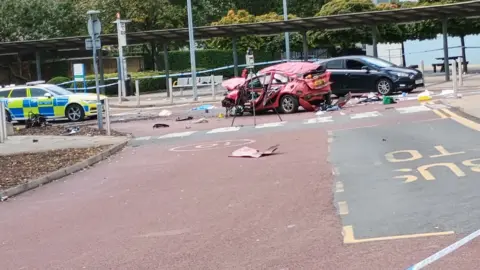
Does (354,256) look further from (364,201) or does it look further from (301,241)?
(364,201)

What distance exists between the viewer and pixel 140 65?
5669 centimetres

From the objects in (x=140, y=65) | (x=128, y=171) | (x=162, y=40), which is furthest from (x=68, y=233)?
(x=140, y=65)

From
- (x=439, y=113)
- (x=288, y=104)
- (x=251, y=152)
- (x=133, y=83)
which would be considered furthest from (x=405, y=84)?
(x=133, y=83)

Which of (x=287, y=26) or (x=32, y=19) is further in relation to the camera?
(x=32, y=19)

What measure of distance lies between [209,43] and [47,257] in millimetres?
51368

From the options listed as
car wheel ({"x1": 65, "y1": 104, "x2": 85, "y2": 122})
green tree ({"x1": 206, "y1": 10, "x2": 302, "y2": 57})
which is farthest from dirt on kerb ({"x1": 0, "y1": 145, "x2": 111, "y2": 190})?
green tree ({"x1": 206, "y1": 10, "x2": 302, "y2": 57})

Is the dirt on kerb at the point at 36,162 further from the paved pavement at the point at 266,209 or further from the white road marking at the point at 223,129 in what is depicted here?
the white road marking at the point at 223,129

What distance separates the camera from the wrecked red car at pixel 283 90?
72.4 feet

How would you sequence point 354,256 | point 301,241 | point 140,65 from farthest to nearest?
point 140,65 → point 301,241 → point 354,256

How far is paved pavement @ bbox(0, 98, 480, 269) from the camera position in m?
6.28

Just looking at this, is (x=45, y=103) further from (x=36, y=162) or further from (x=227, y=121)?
(x=36, y=162)

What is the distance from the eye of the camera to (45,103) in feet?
83.9

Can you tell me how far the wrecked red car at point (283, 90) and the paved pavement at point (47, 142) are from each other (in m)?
5.43

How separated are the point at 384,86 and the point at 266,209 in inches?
719
